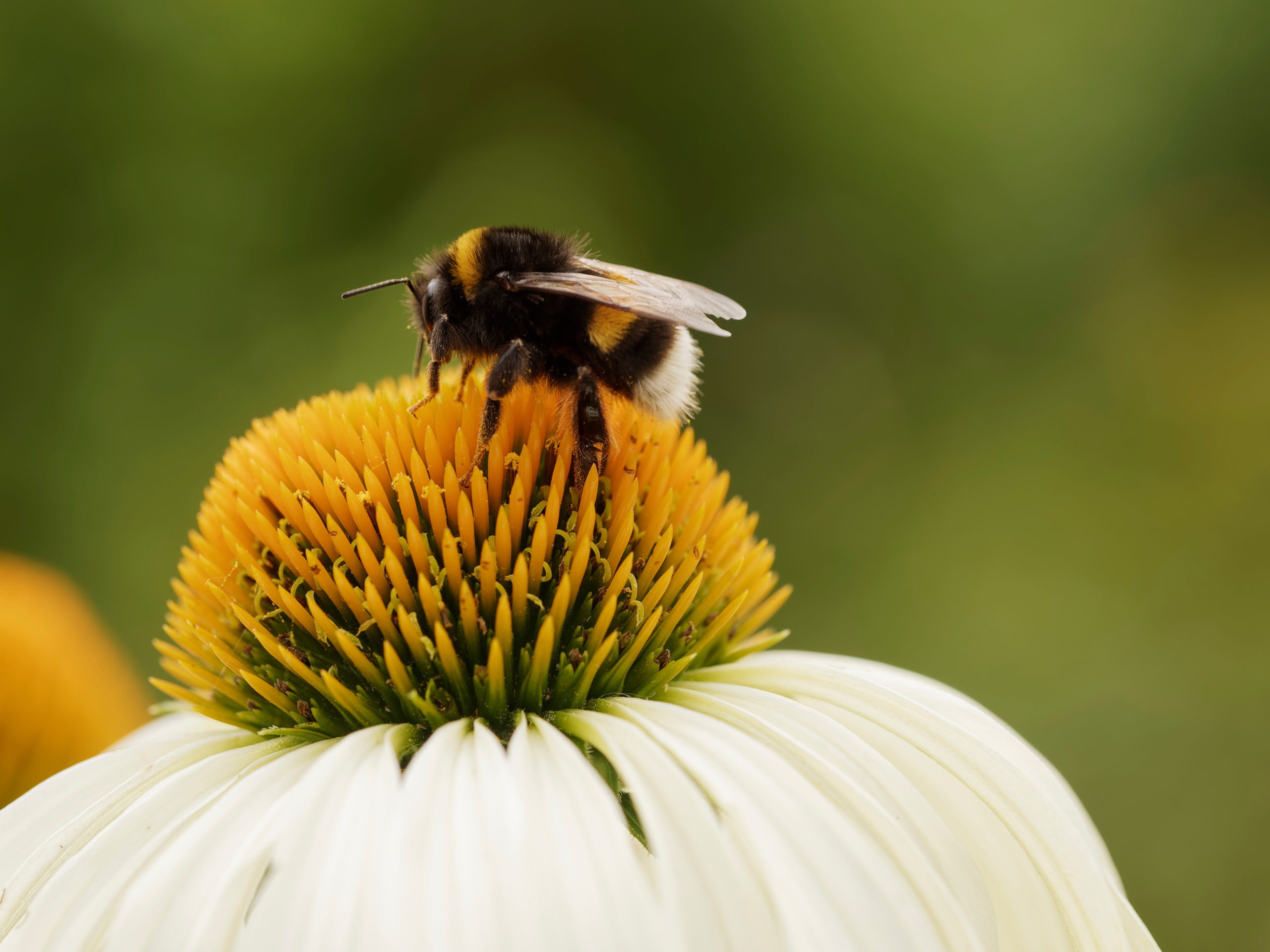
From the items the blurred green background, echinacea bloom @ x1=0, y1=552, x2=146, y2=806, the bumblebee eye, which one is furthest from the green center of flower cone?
the blurred green background

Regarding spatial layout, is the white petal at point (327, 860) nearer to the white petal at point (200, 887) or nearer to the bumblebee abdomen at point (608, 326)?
the white petal at point (200, 887)

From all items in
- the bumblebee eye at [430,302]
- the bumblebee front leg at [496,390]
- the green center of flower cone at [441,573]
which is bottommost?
the green center of flower cone at [441,573]

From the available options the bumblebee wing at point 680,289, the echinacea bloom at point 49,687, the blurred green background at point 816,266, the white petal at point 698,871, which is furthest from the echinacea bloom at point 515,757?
the blurred green background at point 816,266

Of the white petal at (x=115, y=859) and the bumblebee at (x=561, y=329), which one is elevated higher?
the bumblebee at (x=561, y=329)

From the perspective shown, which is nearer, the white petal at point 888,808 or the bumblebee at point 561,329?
the white petal at point 888,808

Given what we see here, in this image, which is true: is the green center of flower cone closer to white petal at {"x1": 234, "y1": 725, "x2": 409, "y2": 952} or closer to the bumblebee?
the bumblebee

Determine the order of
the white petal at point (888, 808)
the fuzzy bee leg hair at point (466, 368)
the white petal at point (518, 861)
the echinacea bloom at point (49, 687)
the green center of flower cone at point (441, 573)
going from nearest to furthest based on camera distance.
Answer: the white petal at point (518, 861) → the white petal at point (888, 808) → the green center of flower cone at point (441, 573) → the fuzzy bee leg hair at point (466, 368) → the echinacea bloom at point (49, 687)

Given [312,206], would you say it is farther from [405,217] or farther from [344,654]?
[344,654]
